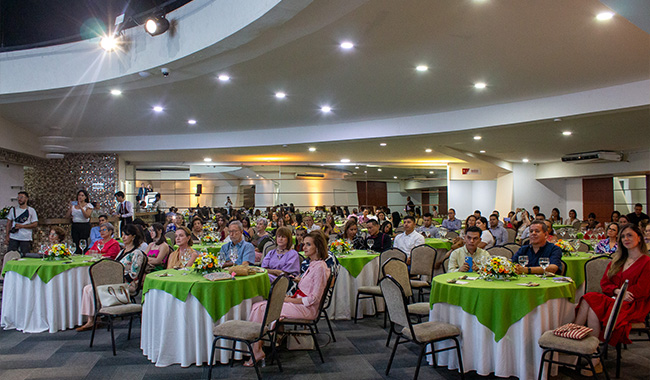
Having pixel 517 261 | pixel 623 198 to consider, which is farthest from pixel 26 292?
pixel 623 198

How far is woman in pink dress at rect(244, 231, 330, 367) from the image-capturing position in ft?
15.5

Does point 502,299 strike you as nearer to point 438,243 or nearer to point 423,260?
point 423,260

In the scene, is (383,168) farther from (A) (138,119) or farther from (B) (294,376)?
(B) (294,376)

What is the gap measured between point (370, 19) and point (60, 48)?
226 inches

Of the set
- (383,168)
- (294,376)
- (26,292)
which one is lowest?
(294,376)

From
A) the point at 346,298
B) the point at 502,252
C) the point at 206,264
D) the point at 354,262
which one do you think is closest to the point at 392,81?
the point at 354,262

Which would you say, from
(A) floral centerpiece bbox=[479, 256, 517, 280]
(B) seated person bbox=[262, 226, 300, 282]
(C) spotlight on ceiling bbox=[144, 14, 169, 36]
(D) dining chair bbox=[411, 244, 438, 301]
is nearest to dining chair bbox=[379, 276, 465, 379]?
(A) floral centerpiece bbox=[479, 256, 517, 280]

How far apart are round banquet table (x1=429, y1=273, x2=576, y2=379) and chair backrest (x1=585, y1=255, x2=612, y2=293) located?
1.41 m

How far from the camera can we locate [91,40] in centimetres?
811

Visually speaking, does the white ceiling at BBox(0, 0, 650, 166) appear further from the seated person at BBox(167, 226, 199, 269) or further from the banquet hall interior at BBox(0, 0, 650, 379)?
the seated person at BBox(167, 226, 199, 269)

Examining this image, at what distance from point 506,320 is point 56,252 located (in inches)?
222

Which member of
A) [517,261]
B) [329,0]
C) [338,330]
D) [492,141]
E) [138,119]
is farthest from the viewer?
[492,141]

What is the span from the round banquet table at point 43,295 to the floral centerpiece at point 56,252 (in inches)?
7.1

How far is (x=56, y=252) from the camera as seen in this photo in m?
6.39
